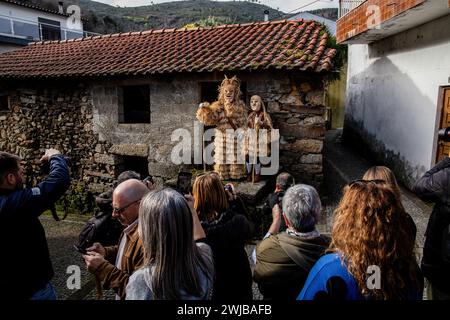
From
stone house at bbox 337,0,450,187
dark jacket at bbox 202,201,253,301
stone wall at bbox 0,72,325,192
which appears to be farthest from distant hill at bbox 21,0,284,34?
dark jacket at bbox 202,201,253,301

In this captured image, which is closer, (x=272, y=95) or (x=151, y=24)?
(x=272, y=95)

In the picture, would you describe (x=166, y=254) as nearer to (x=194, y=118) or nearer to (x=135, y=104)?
(x=194, y=118)

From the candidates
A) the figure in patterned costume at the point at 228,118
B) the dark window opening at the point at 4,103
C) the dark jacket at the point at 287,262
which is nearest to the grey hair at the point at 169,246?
the dark jacket at the point at 287,262

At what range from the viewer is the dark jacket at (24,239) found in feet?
6.39

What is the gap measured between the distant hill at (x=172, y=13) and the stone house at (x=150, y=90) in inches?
1001

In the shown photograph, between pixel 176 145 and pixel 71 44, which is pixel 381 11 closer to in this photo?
pixel 176 145

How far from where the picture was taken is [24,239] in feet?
6.59

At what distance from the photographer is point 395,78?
24.4 ft

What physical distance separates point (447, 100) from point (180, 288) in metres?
5.64

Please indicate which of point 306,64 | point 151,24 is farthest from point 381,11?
point 151,24

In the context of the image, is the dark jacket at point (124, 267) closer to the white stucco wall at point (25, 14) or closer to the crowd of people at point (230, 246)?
the crowd of people at point (230, 246)

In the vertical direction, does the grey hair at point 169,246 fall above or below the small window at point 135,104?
below

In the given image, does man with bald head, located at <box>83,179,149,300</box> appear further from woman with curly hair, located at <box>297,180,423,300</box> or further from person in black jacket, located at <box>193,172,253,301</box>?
woman with curly hair, located at <box>297,180,423,300</box>

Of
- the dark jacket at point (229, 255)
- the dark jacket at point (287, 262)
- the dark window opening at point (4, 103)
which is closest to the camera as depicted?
the dark jacket at point (287, 262)
